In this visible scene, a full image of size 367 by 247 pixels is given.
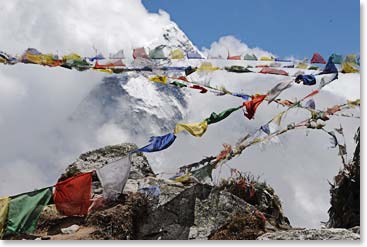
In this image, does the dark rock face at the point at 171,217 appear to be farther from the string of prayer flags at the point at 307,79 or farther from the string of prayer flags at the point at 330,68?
the string of prayer flags at the point at 330,68

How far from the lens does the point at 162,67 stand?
7.24 metres

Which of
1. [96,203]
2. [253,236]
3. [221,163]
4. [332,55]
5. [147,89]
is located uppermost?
[147,89]

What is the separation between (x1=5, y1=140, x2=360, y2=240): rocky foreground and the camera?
6.22 m

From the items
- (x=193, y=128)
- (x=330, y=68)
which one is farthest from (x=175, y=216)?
(x=330, y=68)

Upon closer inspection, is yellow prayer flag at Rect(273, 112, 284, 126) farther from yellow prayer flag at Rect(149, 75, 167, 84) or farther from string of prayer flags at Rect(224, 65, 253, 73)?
yellow prayer flag at Rect(149, 75, 167, 84)

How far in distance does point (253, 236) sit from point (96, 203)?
159cm

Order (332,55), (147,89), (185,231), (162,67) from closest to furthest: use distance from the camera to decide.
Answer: (185,231) → (332,55) → (162,67) → (147,89)

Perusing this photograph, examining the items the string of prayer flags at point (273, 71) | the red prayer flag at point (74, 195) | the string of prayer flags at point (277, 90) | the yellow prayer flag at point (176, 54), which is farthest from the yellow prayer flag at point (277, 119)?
the red prayer flag at point (74, 195)

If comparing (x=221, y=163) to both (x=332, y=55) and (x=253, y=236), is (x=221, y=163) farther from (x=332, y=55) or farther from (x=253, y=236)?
(x=332, y=55)

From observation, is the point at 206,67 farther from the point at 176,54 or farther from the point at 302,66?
the point at 302,66

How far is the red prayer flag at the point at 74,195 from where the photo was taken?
6398 millimetres

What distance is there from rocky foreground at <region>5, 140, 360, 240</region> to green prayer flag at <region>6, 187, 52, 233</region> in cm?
11

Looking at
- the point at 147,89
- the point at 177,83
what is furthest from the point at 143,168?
the point at 147,89

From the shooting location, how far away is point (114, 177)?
21.3 ft
